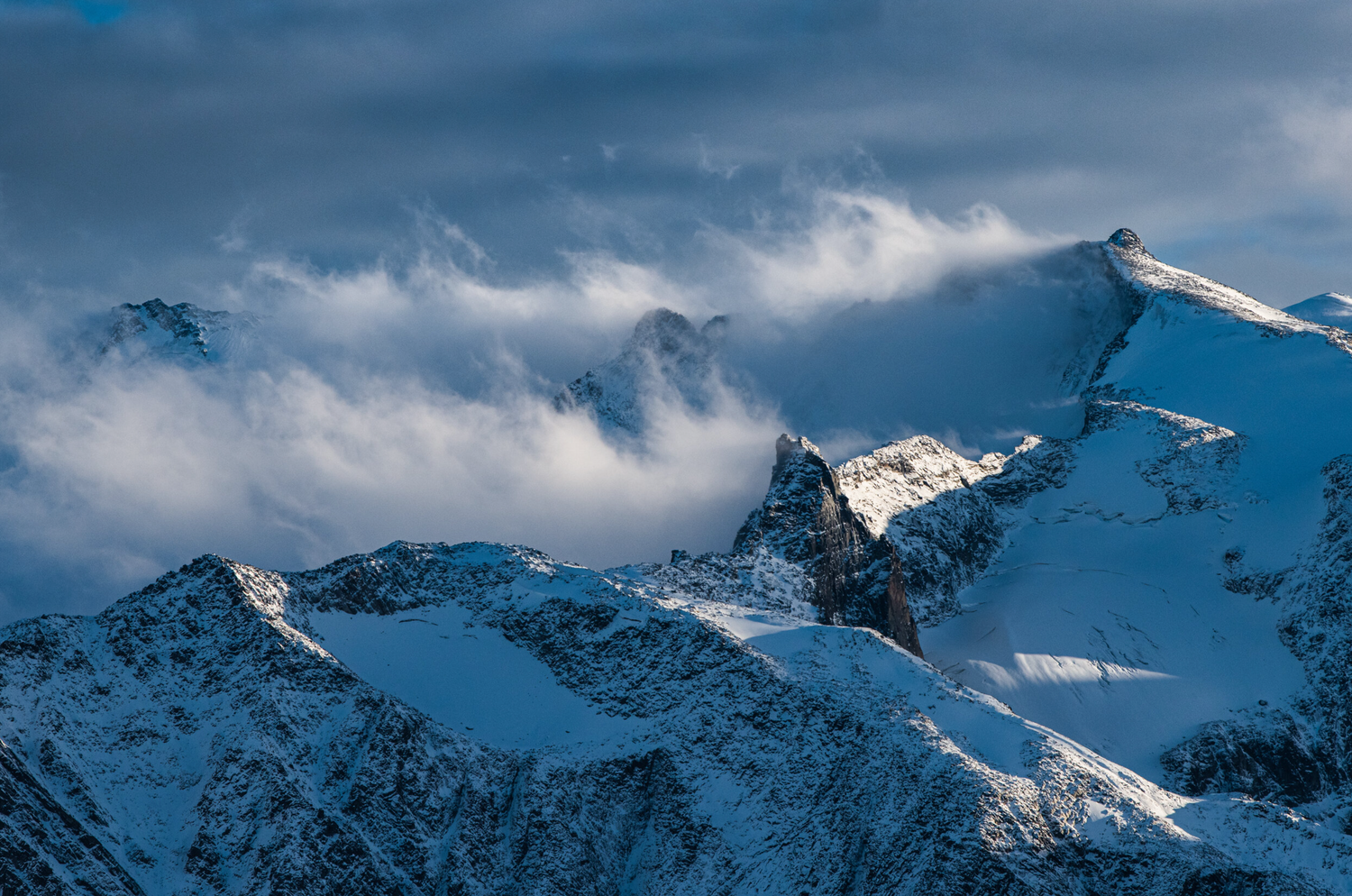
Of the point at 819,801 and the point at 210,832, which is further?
the point at 819,801

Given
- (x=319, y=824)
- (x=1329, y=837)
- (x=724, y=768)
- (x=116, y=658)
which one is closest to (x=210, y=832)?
(x=319, y=824)

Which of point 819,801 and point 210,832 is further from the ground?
point 819,801

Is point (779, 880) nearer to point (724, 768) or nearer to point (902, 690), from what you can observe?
point (724, 768)

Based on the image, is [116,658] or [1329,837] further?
[116,658]

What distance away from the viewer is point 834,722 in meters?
190

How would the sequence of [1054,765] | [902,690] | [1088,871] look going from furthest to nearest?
[902,690], [1054,765], [1088,871]

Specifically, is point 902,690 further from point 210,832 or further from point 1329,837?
point 210,832

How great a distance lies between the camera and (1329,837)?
173 m

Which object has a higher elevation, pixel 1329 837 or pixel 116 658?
pixel 1329 837

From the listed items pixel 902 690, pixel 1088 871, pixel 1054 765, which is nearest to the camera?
pixel 1088 871

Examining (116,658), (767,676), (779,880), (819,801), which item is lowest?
(116,658)

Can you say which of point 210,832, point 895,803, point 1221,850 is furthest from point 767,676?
point 210,832

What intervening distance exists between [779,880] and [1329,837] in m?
67.5

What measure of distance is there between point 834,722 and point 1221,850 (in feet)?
164
